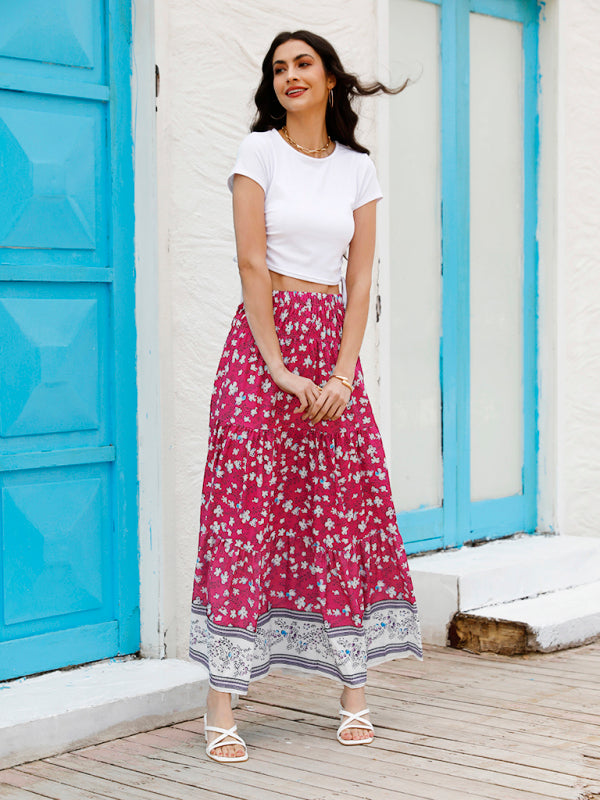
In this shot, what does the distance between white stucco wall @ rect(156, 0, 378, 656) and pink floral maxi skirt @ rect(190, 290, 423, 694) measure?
0.57 meters

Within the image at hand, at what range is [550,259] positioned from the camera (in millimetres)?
5391

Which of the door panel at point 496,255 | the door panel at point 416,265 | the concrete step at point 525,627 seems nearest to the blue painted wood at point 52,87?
the door panel at point 416,265

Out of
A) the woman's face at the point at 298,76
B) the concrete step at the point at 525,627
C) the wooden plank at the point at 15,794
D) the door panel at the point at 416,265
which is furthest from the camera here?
the door panel at the point at 416,265

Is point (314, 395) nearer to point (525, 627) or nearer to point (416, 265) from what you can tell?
point (525, 627)

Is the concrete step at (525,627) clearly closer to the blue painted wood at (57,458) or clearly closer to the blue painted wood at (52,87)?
the blue painted wood at (57,458)

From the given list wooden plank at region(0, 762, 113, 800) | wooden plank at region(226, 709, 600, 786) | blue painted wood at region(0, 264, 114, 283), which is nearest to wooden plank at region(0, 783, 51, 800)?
wooden plank at region(0, 762, 113, 800)

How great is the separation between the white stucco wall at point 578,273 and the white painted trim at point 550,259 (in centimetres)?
1

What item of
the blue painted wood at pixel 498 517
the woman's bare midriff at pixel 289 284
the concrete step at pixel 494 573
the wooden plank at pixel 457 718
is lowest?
the wooden plank at pixel 457 718

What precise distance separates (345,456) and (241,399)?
326 mm

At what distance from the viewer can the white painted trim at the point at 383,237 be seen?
15.2 ft

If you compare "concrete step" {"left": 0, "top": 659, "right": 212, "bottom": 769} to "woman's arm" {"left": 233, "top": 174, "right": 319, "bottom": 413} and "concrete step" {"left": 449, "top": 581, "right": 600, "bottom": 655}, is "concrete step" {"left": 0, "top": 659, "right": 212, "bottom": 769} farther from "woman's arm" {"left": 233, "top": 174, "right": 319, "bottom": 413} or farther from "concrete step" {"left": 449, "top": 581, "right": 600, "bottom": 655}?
"concrete step" {"left": 449, "top": 581, "right": 600, "bottom": 655}

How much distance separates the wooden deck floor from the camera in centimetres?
295

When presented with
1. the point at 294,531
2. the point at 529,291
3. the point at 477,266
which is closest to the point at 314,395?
the point at 294,531

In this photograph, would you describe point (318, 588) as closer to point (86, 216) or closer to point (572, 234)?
point (86, 216)
